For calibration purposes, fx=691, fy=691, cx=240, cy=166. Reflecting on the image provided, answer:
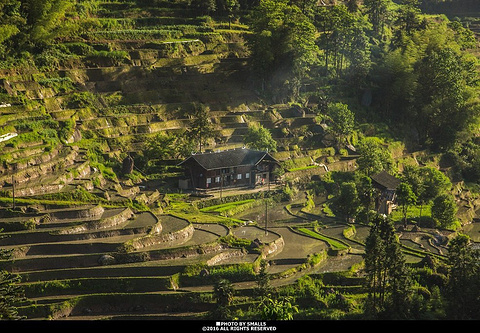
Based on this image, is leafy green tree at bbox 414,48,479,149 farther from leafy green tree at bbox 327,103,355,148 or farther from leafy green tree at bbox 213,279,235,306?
leafy green tree at bbox 213,279,235,306

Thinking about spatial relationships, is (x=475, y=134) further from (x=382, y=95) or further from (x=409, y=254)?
(x=409, y=254)

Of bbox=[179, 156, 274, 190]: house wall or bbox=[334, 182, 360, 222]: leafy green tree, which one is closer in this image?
bbox=[334, 182, 360, 222]: leafy green tree

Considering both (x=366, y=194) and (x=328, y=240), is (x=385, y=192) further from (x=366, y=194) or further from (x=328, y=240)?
(x=328, y=240)

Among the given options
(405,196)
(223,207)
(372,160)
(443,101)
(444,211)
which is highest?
(443,101)

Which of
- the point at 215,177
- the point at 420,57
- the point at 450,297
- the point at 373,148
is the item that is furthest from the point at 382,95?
the point at 450,297

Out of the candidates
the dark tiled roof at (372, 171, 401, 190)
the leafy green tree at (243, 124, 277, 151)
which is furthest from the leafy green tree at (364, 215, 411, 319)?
the leafy green tree at (243, 124, 277, 151)

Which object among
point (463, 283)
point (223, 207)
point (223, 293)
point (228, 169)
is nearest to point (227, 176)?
point (228, 169)

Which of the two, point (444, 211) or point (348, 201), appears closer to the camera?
point (348, 201)
